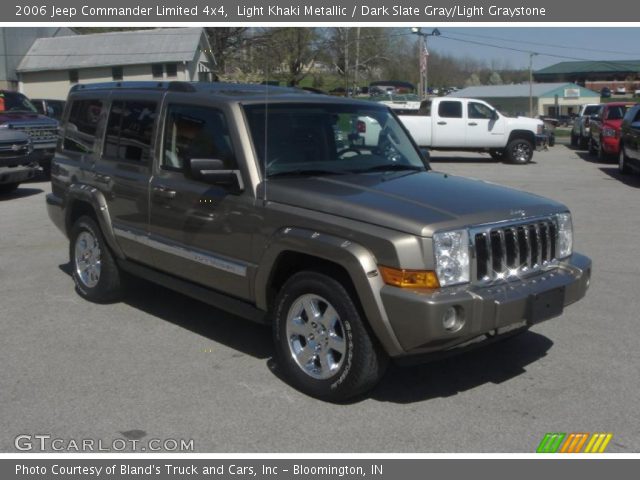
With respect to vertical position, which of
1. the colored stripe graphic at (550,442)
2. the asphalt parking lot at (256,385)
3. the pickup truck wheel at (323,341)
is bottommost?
the colored stripe graphic at (550,442)

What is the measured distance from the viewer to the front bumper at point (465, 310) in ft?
13.9

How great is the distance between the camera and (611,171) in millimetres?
20781

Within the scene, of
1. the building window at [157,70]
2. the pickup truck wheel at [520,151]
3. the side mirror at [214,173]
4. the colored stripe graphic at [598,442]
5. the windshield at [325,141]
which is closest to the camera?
the colored stripe graphic at [598,442]

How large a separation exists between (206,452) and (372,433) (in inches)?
36.9

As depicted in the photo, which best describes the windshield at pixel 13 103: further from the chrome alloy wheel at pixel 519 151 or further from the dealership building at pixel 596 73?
the dealership building at pixel 596 73

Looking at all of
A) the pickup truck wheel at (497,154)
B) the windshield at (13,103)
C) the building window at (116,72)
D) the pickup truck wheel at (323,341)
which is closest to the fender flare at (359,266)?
the pickup truck wheel at (323,341)

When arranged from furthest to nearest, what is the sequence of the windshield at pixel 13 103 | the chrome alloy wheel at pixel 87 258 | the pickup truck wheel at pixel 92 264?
the windshield at pixel 13 103 < the chrome alloy wheel at pixel 87 258 < the pickup truck wheel at pixel 92 264

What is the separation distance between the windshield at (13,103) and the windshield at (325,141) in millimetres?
13697

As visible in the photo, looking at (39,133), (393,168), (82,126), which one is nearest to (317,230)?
(393,168)

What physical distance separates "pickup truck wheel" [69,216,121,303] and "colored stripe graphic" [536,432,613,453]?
407cm

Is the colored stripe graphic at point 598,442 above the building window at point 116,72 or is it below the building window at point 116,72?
below

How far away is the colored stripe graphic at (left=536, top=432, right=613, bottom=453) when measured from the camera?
13.8ft

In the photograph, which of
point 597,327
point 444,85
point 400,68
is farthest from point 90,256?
point 444,85

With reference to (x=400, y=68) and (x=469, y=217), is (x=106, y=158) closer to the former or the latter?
(x=469, y=217)
